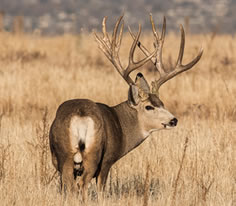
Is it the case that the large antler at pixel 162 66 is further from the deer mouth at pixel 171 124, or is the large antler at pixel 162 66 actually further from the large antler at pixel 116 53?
the deer mouth at pixel 171 124

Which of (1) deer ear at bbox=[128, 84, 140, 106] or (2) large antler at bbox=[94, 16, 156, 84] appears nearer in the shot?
(1) deer ear at bbox=[128, 84, 140, 106]

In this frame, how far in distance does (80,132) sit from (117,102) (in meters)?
6.70

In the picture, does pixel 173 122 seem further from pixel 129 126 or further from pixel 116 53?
pixel 116 53

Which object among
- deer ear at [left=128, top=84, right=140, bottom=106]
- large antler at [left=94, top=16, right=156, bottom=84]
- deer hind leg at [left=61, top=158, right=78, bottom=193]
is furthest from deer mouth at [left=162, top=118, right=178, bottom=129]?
deer hind leg at [left=61, top=158, right=78, bottom=193]

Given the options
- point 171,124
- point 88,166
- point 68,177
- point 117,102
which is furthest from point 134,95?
point 117,102

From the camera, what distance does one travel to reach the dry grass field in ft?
20.5

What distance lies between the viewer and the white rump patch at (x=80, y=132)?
18.2 feet

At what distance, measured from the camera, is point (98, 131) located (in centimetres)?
571

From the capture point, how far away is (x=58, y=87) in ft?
42.6

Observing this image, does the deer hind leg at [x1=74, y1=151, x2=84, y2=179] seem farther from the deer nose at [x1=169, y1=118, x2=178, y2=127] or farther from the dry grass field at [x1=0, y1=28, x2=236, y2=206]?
the deer nose at [x1=169, y1=118, x2=178, y2=127]

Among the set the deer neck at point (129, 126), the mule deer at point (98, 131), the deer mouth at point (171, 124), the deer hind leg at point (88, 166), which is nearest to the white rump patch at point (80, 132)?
the mule deer at point (98, 131)

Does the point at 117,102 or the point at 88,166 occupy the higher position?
the point at 117,102

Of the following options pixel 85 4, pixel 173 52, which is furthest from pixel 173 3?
pixel 173 52

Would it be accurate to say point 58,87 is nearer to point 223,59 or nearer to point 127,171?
point 127,171
